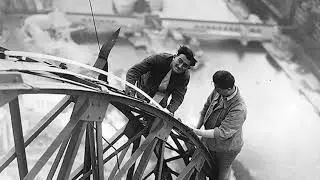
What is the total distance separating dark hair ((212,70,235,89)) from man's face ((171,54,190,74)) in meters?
0.55

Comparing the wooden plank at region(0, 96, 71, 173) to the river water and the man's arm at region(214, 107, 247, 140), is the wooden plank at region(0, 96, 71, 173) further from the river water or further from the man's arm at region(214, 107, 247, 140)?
the river water

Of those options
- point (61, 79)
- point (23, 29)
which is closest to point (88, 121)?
point (61, 79)

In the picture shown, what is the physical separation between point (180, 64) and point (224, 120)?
0.93 m

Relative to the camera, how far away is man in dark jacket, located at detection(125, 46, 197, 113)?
6.46 m

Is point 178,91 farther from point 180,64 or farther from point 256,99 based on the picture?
point 256,99

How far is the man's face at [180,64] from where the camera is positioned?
6.41 m

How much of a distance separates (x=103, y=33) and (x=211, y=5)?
5.97 metres

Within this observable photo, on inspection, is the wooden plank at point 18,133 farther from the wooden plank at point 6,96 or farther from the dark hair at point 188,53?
the dark hair at point 188,53

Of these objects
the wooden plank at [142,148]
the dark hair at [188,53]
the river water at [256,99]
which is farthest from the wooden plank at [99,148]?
the river water at [256,99]

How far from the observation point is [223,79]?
19.7ft

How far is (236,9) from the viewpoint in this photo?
23.5m

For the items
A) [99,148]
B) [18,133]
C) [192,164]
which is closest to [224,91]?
[192,164]

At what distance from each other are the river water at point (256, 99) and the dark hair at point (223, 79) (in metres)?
7.85

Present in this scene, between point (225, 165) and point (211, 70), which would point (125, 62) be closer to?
point (211, 70)
